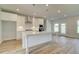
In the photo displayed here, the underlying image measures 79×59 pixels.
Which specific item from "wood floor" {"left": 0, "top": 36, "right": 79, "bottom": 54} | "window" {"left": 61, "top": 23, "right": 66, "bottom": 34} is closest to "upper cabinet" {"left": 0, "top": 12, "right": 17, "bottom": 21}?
"wood floor" {"left": 0, "top": 36, "right": 79, "bottom": 54}

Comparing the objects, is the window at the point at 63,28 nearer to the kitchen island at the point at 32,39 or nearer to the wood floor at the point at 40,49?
the kitchen island at the point at 32,39

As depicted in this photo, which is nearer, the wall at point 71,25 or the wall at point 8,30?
the wall at point 8,30

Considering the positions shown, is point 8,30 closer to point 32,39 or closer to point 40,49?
point 32,39

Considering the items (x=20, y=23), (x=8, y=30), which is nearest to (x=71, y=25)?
(x=20, y=23)

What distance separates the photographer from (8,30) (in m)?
→ 7.73

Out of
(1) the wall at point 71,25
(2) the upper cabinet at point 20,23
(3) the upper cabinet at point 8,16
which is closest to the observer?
(3) the upper cabinet at point 8,16

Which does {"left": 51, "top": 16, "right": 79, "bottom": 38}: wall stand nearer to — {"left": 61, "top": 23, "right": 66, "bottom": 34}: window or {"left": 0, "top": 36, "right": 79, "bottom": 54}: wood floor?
{"left": 61, "top": 23, "right": 66, "bottom": 34}: window

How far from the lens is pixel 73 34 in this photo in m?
9.72

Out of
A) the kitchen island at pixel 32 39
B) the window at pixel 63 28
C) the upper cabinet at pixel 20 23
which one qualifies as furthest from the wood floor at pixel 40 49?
the window at pixel 63 28

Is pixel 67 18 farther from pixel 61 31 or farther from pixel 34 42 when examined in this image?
pixel 34 42

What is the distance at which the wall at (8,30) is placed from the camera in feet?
24.0

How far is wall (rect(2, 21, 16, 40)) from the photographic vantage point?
7319 millimetres

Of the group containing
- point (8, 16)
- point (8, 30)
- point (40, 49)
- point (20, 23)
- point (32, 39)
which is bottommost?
point (40, 49)
